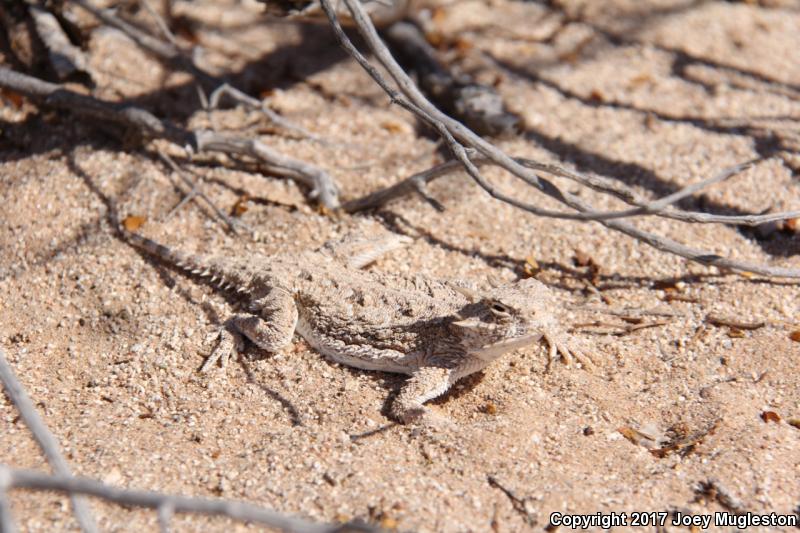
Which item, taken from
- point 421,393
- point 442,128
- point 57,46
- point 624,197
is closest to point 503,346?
point 421,393

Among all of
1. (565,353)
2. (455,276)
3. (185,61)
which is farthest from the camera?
(185,61)

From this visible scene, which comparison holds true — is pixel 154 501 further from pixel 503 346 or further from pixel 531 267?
pixel 531 267

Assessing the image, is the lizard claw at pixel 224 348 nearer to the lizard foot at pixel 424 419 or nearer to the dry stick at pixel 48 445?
the lizard foot at pixel 424 419

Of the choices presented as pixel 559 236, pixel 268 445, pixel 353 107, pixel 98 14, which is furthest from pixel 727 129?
pixel 98 14

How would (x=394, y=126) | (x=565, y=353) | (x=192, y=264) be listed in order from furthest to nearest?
(x=394, y=126) < (x=192, y=264) < (x=565, y=353)

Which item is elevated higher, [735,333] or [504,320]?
[504,320]
